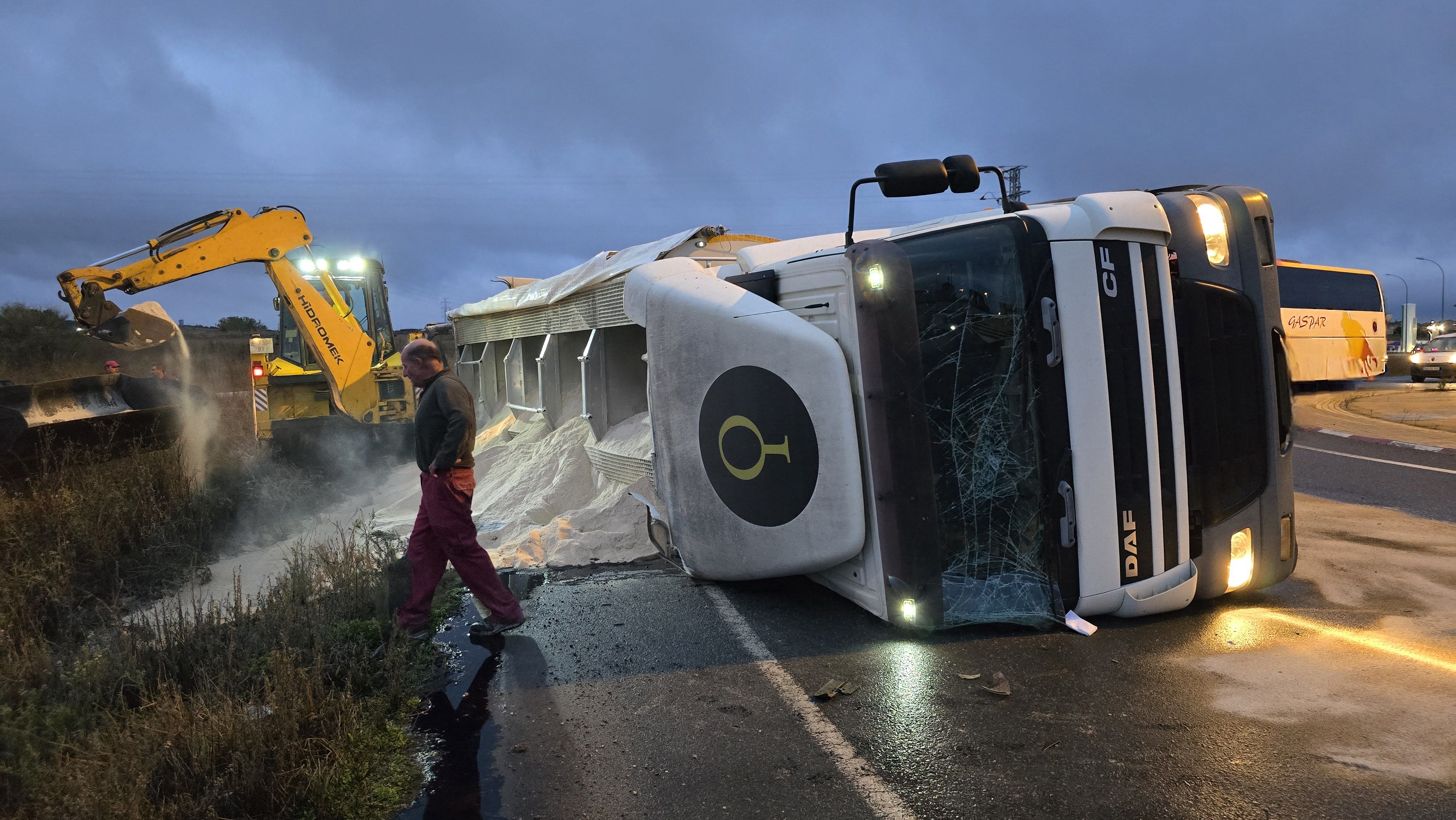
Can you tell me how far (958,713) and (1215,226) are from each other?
9.01 feet

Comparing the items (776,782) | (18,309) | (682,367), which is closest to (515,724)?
(776,782)

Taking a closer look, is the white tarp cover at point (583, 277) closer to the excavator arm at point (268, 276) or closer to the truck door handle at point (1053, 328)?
the excavator arm at point (268, 276)

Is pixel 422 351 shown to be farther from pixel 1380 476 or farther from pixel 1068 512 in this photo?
pixel 1380 476

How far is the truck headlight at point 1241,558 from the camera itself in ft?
14.1

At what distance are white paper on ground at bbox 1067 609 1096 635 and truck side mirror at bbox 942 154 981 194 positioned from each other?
2.14 meters

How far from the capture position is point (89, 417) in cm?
861

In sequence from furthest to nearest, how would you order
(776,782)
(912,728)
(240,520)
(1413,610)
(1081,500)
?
1. (240,520)
2. (1413,610)
3. (1081,500)
4. (912,728)
5. (776,782)

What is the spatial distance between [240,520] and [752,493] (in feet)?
20.2

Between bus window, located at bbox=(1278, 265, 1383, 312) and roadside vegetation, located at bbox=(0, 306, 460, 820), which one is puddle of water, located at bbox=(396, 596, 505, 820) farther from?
bus window, located at bbox=(1278, 265, 1383, 312)

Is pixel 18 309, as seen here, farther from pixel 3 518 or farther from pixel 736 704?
pixel 736 704

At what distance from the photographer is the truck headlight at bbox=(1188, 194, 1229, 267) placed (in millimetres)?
4270

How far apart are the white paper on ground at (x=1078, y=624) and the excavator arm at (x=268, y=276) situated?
32.6ft

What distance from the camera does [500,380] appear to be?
13570 mm

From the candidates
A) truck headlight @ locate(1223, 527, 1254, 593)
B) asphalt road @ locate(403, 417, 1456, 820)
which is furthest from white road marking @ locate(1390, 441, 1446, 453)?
truck headlight @ locate(1223, 527, 1254, 593)
